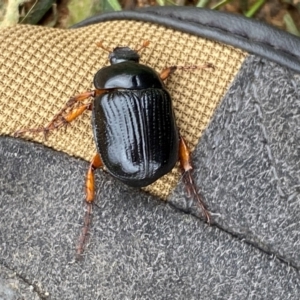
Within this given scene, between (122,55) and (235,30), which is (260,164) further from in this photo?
(122,55)

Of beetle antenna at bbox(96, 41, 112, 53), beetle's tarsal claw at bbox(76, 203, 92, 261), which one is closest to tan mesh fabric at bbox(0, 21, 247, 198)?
beetle antenna at bbox(96, 41, 112, 53)

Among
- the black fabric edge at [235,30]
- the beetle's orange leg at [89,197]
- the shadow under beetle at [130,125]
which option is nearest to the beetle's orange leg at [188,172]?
the shadow under beetle at [130,125]

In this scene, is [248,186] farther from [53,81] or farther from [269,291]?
[53,81]

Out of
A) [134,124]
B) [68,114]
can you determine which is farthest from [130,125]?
[68,114]

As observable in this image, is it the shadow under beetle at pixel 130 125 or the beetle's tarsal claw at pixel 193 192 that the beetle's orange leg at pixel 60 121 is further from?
the beetle's tarsal claw at pixel 193 192

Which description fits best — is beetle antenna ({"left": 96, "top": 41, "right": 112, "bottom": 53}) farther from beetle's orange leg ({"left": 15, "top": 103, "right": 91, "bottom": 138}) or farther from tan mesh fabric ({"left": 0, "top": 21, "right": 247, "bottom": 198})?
beetle's orange leg ({"left": 15, "top": 103, "right": 91, "bottom": 138})
